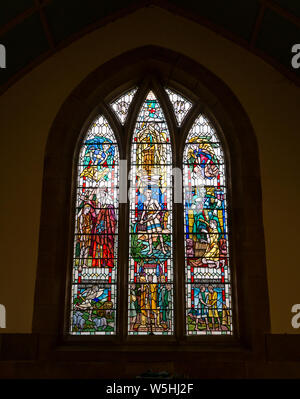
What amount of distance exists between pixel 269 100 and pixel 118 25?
223 cm

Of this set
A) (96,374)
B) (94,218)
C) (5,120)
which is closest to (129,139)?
(94,218)

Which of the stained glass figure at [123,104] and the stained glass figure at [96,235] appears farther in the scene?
the stained glass figure at [123,104]

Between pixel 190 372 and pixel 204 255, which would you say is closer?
pixel 190 372

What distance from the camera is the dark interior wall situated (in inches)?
217

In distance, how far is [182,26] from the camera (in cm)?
656

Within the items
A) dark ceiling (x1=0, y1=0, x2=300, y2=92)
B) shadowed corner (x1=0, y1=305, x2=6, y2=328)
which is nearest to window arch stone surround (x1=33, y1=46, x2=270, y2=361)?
shadowed corner (x1=0, y1=305, x2=6, y2=328)

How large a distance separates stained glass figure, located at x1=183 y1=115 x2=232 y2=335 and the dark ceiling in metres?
1.21

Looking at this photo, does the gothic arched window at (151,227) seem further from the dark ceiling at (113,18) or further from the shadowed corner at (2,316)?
the dark ceiling at (113,18)

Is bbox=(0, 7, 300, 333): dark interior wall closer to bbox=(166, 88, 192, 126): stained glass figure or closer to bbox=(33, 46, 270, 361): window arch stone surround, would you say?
bbox=(33, 46, 270, 361): window arch stone surround

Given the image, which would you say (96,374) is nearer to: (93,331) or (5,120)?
(93,331)

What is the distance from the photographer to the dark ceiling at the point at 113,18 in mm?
5543

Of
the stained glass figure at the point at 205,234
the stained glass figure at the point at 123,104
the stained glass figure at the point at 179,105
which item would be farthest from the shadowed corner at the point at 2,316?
the stained glass figure at the point at 179,105

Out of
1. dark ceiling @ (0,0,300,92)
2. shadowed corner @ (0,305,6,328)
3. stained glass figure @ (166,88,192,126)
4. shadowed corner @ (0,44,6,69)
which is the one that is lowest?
shadowed corner @ (0,305,6,328)

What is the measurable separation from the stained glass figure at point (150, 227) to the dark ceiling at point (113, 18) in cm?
121
